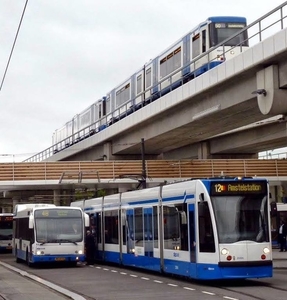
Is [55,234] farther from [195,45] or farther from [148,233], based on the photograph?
[195,45]

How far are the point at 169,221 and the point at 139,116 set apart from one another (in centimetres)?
2200

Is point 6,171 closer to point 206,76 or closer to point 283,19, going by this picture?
point 206,76

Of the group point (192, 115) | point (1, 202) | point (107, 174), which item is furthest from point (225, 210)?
point (1, 202)

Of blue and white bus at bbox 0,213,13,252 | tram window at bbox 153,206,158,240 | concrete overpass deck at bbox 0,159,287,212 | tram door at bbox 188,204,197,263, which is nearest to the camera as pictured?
tram door at bbox 188,204,197,263

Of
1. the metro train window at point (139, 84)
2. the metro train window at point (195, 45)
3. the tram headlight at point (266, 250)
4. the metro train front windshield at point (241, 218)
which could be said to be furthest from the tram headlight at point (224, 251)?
the metro train window at point (139, 84)

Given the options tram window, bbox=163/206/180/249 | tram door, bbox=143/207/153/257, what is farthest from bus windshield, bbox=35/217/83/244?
tram window, bbox=163/206/180/249

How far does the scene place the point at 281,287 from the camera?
19.5 m

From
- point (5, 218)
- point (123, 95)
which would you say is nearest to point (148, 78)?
point (123, 95)

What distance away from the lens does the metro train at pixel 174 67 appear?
35.7 metres

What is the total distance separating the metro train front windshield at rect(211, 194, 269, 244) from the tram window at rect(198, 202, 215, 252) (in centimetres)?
21

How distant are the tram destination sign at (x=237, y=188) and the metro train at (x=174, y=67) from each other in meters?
9.65

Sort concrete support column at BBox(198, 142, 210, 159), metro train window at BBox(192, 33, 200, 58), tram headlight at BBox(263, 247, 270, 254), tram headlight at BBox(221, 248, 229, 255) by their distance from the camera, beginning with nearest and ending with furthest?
tram headlight at BBox(221, 248, 229, 255) → tram headlight at BBox(263, 247, 270, 254) → metro train window at BBox(192, 33, 200, 58) → concrete support column at BBox(198, 142, 210, 159)

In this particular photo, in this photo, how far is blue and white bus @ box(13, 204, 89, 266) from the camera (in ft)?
99.9

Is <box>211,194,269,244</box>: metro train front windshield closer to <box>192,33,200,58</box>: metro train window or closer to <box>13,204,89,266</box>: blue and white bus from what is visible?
<box>13,204,89,266</box>: blue and white bus
